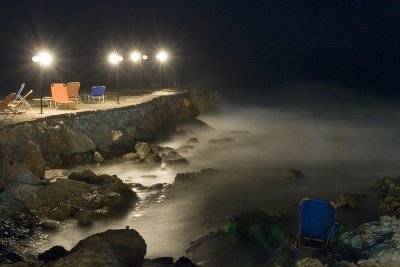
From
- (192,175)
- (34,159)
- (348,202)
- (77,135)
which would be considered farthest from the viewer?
(77,135)

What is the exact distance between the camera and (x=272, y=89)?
7338 centimetres

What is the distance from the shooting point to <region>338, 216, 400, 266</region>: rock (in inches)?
354

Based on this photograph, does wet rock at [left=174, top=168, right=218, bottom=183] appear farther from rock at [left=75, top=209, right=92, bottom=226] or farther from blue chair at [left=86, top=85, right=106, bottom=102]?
blue chair at [left=86, top=85, right=106, bottom=102]

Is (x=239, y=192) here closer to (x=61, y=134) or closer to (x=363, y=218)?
(x=363, y=218)

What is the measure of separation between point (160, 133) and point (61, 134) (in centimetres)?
809

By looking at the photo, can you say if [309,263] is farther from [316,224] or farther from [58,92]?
[58,92]

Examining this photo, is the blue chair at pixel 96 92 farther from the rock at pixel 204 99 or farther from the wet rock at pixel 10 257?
the wet rock at pixel 10 257

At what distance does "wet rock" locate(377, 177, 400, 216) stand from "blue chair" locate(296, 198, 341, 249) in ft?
17.6

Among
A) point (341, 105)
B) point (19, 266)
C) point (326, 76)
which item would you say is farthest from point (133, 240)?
point (326, 76)

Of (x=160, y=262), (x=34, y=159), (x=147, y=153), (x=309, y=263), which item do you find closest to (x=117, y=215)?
(x=160, y=262)

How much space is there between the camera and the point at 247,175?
19297mm

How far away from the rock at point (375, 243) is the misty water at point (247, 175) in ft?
8.55

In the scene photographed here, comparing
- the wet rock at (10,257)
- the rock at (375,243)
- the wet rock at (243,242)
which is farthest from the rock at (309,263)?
the wet rock at (10,257)

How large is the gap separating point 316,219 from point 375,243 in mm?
1380
